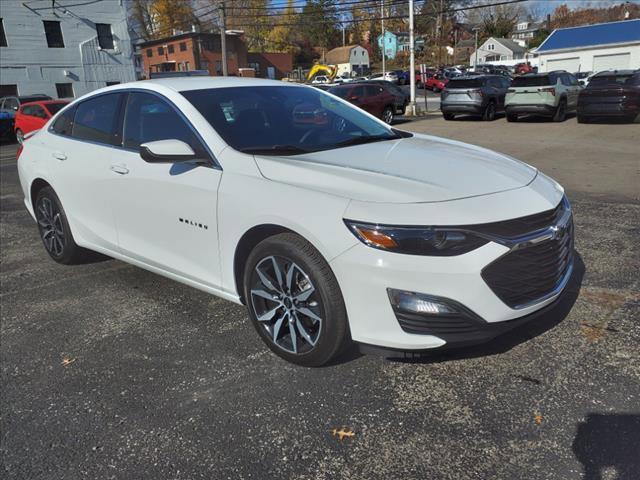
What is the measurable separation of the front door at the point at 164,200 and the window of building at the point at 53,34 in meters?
31.2

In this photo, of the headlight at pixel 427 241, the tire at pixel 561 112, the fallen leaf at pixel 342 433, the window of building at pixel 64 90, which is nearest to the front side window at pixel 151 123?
the headlight at pixel 427 241

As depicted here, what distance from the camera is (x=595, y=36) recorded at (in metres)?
41.6

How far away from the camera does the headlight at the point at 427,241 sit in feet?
8.34

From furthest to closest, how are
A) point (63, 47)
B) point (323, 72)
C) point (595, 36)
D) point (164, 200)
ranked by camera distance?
point (323, 72) < point (595, 36) < point (63, 47) < point (164, 200)

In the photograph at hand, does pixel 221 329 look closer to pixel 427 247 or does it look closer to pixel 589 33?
pixel 427 247

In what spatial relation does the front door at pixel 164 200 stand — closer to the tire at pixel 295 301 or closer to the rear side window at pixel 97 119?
the rear side window at pixel 97 119

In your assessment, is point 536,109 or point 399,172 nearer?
point 399,172

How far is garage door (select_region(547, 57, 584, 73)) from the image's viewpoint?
138ft

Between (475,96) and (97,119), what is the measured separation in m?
17.1

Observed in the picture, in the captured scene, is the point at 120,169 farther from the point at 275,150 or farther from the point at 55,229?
the point at 55,229

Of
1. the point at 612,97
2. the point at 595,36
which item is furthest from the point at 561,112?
the point at 595,36

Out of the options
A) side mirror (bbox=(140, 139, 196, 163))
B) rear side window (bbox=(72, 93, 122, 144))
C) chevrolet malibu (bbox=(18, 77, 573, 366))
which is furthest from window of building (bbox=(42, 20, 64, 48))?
side mirror (bbox=(140, 139, 196, 163))

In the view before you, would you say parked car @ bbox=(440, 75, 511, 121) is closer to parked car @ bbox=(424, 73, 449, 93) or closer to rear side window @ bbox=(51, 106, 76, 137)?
rear side window @ bbox=(51, 106, 76, 137)

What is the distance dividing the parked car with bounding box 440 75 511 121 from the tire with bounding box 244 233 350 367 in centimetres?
A: 1786
